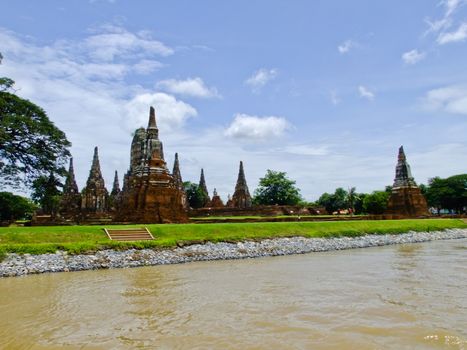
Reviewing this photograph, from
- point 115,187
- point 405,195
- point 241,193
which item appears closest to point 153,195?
point 241,193

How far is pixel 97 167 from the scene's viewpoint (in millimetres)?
45062

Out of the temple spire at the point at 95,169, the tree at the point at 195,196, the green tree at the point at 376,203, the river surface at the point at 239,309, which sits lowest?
the river surface at the point at 239,309

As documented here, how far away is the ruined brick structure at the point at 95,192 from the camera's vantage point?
43906mm

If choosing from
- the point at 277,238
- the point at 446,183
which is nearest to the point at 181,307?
the point at 277,238

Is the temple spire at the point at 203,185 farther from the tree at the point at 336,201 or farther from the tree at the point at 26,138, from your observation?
the tree at the point at 26,138

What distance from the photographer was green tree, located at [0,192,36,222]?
36263 millimetres

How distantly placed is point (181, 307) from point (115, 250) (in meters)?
9.08

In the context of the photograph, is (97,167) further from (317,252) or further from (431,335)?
(431,335)

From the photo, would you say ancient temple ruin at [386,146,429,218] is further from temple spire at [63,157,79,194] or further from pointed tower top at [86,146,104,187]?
temple spire at [63,157,79,194]

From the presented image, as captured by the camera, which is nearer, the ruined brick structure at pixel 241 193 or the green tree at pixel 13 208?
the green tree at pixel 13 208

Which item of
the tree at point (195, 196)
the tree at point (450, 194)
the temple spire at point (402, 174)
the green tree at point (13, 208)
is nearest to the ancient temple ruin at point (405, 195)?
the temple spire at point (402, 174)

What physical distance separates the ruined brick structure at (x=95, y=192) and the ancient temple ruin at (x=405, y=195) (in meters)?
32.4

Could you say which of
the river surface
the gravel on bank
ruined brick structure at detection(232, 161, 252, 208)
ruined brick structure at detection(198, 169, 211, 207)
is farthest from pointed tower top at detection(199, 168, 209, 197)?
the river surface

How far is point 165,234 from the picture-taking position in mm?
21203
